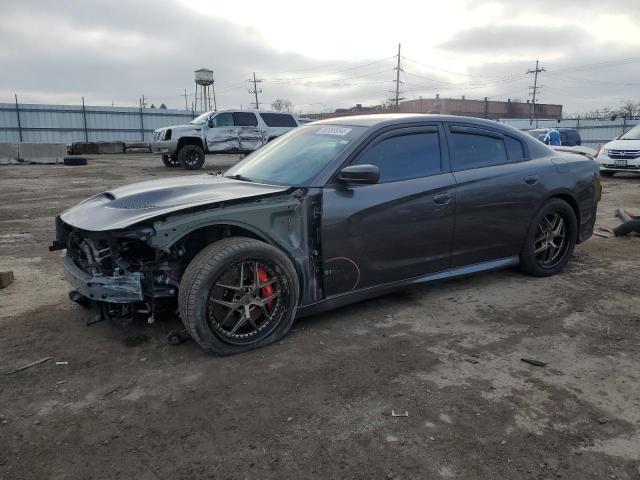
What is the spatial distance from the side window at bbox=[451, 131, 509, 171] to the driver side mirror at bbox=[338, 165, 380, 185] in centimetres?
103

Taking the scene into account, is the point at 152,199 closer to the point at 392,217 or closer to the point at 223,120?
the point at 392,217

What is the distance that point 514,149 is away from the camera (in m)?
4.61

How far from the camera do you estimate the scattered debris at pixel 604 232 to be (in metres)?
6.75

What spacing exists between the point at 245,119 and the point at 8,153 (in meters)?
9.96

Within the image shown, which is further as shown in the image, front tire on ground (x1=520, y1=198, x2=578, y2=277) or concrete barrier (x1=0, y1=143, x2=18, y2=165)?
concrete barrier (x1=0, y1=143, x2=18, y2=165)

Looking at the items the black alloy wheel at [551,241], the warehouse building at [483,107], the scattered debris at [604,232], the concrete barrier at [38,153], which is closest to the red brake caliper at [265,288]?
the black alloy wheel at [551,241]

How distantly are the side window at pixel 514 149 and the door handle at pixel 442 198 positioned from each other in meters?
1.00

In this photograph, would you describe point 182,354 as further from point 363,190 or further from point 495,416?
point 495,416

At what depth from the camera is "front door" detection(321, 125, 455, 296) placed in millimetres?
3525

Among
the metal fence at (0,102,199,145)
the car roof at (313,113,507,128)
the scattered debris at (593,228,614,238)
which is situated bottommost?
the scattered debris at (593,228,614,238)

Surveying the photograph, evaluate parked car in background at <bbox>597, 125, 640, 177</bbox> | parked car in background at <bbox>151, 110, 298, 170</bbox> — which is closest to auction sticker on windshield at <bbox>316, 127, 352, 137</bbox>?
parked car in background at <bbox>597, 125, 640, 177</bbox>

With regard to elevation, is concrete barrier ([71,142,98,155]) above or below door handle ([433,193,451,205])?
above

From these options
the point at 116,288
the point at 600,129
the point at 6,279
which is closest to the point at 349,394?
the point at 116,288

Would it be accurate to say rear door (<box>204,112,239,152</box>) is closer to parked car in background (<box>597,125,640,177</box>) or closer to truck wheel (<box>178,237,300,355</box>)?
parked car in background (<box>597,125,640,177</box>)
